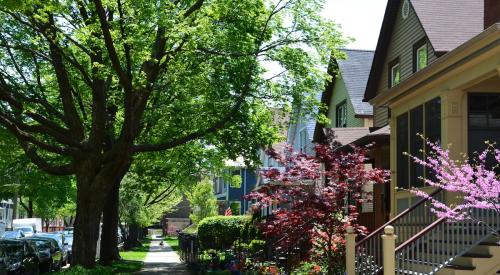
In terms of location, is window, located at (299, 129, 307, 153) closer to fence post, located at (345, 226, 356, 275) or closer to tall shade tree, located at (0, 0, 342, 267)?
tall shade tree, located at (0, 0, 342, 267)

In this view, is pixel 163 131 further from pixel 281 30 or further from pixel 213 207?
pixel 213 207

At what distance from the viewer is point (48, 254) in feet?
86.2

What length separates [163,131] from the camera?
23.9 m

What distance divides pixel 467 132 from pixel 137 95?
365 inches

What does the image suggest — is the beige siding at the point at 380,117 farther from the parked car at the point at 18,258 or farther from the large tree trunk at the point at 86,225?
the parked car at the point at 18,258

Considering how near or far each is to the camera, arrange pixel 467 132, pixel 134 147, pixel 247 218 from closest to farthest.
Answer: pixel 467 132 → pixel 134 147 → pixel 247 218

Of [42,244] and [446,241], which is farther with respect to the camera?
[42,244]

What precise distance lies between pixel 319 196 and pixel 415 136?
101 inches

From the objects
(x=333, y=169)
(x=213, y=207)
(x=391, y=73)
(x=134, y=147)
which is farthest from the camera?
(x=213, y=207)

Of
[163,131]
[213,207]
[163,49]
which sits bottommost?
[213,207]

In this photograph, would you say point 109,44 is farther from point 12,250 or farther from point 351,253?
point 12,250

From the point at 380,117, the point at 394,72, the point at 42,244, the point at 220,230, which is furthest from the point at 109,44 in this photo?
the point at 220,230

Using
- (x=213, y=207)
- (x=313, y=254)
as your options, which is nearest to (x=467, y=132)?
(x=313, y=254)

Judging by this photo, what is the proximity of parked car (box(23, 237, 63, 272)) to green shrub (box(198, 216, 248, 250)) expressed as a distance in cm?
635
